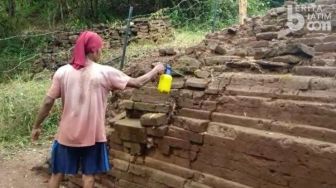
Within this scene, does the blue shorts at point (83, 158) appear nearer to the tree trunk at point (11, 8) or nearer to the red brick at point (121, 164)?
the red brick at point (121, 164)

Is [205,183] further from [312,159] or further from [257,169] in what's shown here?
[312,159]

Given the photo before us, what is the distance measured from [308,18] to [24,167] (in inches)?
163

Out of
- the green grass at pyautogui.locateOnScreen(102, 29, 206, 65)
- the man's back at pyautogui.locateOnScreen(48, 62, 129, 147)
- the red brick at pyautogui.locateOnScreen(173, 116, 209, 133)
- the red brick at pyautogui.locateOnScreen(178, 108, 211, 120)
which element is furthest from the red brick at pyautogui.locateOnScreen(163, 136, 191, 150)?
the green grass at pyautogui.locateOnScreen(102, 29, 206, 65)

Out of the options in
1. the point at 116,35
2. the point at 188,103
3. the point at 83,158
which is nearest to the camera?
the point at 83,158

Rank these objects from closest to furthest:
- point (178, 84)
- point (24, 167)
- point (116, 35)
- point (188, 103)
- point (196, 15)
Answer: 1. point (188, 103)
2. point (178, 84)
3. point (24, 167)
4. point (116, 35)
5. point (196, 15)

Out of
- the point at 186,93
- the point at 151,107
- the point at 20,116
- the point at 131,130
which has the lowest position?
the point at 20,116

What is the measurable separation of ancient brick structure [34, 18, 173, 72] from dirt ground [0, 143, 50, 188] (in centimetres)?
489

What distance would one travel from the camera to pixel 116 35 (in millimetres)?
11578

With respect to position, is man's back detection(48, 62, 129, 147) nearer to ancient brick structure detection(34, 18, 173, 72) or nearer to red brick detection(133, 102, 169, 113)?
red brick detection(133, 102, 169, 113)

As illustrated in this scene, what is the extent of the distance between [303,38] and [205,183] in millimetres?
→ 1735

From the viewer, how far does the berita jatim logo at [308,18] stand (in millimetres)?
4574

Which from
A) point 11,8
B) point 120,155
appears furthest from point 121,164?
point 11,8

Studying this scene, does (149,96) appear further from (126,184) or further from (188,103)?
(126,184)

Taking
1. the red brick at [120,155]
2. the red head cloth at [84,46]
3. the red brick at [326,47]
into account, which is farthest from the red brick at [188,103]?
the red brick at [326,47]
